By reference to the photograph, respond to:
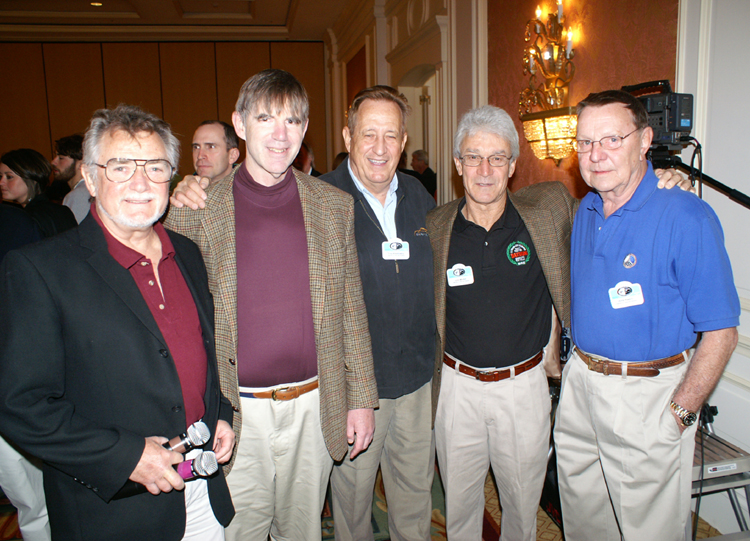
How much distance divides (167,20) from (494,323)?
10.1m

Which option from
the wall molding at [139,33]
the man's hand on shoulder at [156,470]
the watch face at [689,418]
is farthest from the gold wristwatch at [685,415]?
the wall molding at [139,33]

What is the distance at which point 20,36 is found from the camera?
9.70 metres

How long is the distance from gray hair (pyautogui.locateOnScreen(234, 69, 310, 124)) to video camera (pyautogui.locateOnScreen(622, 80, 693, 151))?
1322 millimetres

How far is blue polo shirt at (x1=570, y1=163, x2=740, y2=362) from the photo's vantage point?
64.0 inches

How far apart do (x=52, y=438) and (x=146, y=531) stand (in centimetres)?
38

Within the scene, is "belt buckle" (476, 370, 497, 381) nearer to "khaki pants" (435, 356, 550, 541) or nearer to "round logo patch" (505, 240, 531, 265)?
"khaki pants" (435, 356, 550, 541)

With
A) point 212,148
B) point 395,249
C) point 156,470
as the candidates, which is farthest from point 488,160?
point 212,148

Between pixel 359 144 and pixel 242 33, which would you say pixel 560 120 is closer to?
pixel 359 144

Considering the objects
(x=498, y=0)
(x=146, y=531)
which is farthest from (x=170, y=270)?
(x=498, y=0)

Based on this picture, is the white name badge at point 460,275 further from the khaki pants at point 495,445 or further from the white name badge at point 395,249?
the khaki pants at point 495,445

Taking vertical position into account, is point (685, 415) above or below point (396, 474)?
above

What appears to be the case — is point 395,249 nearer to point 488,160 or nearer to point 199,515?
point 488,160

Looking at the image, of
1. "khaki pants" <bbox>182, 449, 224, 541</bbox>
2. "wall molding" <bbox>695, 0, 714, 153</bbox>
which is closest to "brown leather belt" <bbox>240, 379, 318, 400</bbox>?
"khaki pants" <bbox>182, 449, 224, 541</bbox>

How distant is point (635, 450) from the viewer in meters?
1.79
